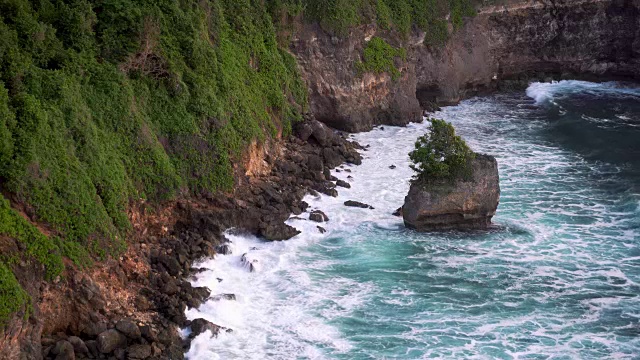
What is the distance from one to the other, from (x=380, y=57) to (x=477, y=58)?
439 inches

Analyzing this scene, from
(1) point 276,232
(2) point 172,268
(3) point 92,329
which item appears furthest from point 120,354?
(1) point 276,232

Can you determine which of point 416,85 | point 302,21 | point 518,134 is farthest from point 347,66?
point 518,134

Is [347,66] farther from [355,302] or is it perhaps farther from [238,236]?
[355,302]

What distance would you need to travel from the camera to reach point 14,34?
2720cm

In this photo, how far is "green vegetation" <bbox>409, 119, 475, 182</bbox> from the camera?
34.8m

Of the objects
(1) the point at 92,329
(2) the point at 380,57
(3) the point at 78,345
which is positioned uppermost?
(2) the point at 380,57

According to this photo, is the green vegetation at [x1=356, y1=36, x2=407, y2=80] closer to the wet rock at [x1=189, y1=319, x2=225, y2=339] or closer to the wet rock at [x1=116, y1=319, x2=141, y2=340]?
the wet rock at [x1=189, y1=319, x2=225, y2=339]

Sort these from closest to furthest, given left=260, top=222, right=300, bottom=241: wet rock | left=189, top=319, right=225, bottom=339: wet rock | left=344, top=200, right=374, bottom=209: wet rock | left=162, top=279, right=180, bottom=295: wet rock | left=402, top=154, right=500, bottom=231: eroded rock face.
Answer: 1. left=189, top=319, right=225, bottom=339: wet rock
2. left=162, top=279, right=180, bottom=295: wet rock
3. left=260, top=222, right=300, bottom=241: wet rock
4. left=402, top=154, right=500, bottom=231: eroded rock face
5. left=344, top=200, right=374, bottom=209: wet rock

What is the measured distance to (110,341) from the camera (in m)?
23.6

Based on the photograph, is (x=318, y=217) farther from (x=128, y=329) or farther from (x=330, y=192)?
(x=128, y=329)

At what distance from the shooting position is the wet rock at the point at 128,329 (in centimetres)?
2416

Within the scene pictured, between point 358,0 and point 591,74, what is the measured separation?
22.3m

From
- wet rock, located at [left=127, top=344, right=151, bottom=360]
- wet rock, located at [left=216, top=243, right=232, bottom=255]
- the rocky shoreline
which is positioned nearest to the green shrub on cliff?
the rocky shoreline

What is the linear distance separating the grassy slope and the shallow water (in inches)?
153
